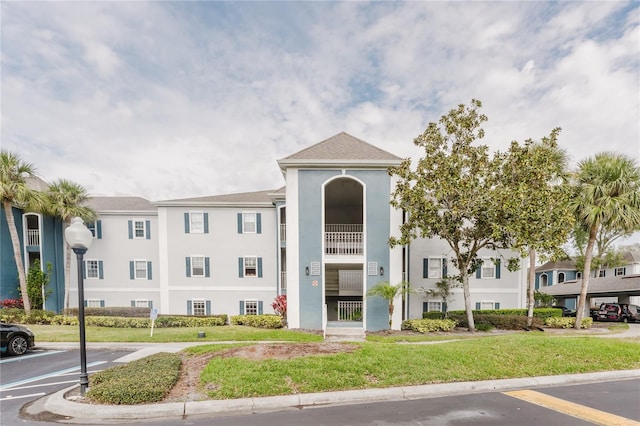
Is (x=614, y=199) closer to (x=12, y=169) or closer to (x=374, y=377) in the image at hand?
(x=374, y=377)

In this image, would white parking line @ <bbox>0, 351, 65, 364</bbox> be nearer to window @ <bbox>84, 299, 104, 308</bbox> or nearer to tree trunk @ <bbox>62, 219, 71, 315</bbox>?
window @ <bbox>84, 299, 104, 308</bbox>

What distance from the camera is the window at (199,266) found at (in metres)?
18.6

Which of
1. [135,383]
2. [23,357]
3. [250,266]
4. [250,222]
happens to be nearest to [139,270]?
[250,266]

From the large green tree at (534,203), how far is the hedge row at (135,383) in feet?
39.8

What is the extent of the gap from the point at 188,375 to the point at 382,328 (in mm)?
10108

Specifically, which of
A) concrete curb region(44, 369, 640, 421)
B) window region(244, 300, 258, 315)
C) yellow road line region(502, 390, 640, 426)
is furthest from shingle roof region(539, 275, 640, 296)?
window region(244, 300, 258, 315)

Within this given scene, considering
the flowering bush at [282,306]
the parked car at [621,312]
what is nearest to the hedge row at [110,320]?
the flowering bush at [282,306]

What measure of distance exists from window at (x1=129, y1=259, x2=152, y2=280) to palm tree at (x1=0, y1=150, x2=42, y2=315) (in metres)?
5.12

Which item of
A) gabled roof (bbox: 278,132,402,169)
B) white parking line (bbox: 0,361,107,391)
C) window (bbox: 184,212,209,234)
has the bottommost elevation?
white parking line (bbox: 0,361,107,391)

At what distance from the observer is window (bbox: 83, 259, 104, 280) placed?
19.2m

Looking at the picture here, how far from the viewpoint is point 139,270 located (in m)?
19.4

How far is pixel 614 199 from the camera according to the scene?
14.0 m

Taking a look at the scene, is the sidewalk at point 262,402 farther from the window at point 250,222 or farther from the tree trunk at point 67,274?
the tree trunk at point 67,274

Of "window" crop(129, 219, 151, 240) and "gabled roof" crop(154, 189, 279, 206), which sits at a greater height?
"gabled roof" crop(154, 189, 279, 206)
